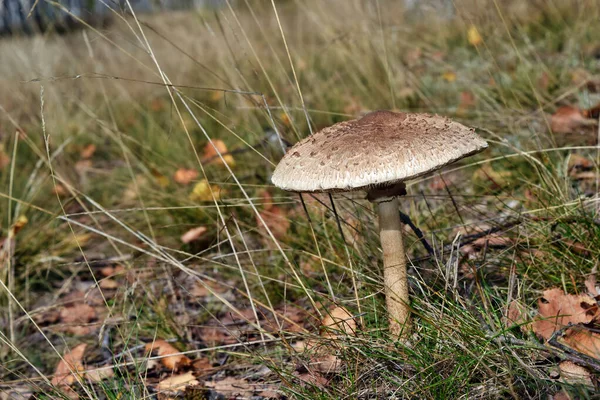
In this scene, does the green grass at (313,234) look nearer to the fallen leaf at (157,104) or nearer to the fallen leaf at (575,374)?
the fallen leaf at (575,374)

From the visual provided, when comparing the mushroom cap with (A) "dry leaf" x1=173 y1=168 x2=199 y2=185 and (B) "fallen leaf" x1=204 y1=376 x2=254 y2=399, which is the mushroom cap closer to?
(B) "fallen leaf" x1=204 y1=376 x2=254 y2=399

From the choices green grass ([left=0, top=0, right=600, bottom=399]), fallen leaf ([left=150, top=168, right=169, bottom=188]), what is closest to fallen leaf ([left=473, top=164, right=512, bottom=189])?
green grass ([left=0, top=0, right=600, bottom=399])

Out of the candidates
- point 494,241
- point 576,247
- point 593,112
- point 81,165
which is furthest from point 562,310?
point 81,165

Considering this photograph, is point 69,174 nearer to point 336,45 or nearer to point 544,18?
point 336,45

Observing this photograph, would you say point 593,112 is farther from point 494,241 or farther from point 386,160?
point 386,160

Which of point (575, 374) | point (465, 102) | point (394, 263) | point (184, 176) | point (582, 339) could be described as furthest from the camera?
point (465, 102)

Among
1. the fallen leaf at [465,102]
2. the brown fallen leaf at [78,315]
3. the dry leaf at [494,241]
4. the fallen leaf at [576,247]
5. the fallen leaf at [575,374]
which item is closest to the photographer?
the fallen leaf at [575,374]

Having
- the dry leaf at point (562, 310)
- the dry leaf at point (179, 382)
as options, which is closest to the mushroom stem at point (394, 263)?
the dry leaf at point (562, 310)
